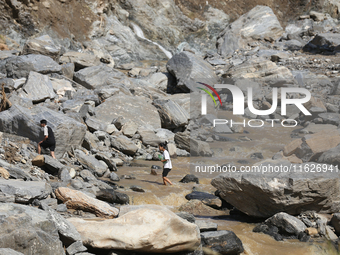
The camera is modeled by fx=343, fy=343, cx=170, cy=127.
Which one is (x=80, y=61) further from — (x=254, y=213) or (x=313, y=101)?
(x=254, y=213)

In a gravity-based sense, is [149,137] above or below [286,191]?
above

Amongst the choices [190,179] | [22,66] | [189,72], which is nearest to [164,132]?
[190,179]

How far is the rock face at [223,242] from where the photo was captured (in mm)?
5445

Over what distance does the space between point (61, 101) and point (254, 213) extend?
9.52 meters

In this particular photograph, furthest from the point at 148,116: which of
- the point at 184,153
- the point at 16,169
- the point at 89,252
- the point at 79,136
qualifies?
the point at 89,252

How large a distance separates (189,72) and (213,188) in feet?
39.3

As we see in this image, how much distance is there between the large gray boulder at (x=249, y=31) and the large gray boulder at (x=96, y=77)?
1320 cm

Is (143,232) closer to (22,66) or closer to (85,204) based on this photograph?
(85,204)

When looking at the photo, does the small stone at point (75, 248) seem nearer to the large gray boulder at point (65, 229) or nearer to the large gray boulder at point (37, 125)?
the large gray boulder at point (65, 229)

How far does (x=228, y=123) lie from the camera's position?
16234 millimetres

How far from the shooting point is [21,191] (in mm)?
5566

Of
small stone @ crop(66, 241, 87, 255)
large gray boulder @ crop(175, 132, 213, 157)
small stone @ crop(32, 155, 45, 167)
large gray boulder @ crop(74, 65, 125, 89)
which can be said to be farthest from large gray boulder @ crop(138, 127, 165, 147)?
small stone @ crop(66, 241, 87, 255)

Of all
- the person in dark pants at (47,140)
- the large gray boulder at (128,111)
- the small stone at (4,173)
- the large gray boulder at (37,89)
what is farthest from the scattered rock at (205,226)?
the large gray boulder at (37,89)

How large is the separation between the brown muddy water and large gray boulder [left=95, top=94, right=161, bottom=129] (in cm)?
267
